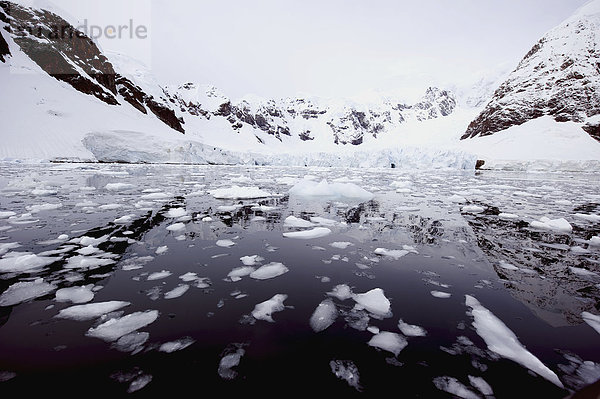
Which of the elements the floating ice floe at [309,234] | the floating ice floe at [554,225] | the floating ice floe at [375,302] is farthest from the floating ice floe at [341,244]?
the floating ice floe at [554,225]

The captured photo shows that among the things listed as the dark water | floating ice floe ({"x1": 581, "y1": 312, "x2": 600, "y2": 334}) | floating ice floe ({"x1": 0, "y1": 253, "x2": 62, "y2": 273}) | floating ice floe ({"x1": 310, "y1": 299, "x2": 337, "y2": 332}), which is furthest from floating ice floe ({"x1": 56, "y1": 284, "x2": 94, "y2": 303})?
floating ice floe ({"x1": 581, "y1": 312, "x2": 600, "y2": 334})

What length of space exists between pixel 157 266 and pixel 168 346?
1.14m

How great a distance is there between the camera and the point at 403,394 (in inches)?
43.5

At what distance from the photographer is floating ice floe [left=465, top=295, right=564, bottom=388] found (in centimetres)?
125

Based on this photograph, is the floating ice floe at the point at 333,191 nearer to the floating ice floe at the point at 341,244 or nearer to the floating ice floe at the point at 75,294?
the floating ice floe at the point at 341,244

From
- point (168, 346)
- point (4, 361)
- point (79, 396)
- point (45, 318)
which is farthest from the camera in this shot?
point (45, 318)

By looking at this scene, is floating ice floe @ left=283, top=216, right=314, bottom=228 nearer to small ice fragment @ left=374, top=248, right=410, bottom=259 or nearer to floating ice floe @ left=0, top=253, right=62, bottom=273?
small ice fragment @ left=374, top=248, right=410, bottom=259

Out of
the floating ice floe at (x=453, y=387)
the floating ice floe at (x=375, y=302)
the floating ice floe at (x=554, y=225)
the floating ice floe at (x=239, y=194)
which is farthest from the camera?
the floating ice floe at (x=239, y=194)

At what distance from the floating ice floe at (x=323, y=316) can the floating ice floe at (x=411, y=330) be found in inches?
14.9

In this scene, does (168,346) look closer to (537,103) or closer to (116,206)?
(116,206)

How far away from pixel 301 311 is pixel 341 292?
0.40 meters

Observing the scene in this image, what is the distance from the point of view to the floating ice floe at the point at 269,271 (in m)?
2.21

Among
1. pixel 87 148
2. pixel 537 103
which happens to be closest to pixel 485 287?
pixel 87 148

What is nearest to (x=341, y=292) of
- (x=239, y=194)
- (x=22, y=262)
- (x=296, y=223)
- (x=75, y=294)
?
(x=75, y=294)
